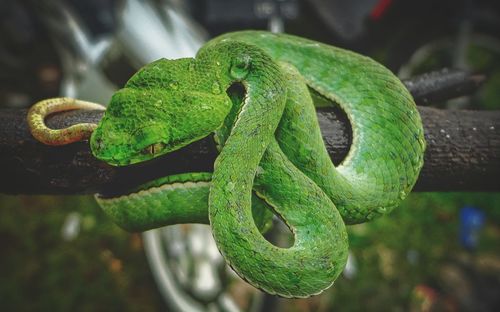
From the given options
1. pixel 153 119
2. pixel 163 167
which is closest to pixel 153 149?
pixel 153 119

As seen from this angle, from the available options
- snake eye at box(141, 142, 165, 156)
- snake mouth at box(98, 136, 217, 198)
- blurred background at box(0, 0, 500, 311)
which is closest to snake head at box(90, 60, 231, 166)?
snake eye at box(141, 142, 165, 156)

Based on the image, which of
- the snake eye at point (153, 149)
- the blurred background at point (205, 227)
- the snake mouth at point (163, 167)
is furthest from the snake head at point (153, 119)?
the blurred background at point (205, 227)

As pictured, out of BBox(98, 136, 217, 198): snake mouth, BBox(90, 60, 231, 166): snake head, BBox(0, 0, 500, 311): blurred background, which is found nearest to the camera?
BBox(90, 60, 231, 166): snake head

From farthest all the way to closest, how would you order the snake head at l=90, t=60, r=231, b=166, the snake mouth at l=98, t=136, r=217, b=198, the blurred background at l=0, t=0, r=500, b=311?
1. the blurred background at l=0, t=0, r=500, b=311
2. the snake mouth at l=98, t=136, r=217, b=198
3. the snake head at l=90, t=60, r=231, b=166

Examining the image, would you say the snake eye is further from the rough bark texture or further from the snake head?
the rough bark texture

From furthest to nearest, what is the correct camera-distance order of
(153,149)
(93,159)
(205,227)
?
(205,227)
(93,159)
(153,149)

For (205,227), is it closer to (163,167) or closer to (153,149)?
(163,167)

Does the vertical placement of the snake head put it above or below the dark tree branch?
above
